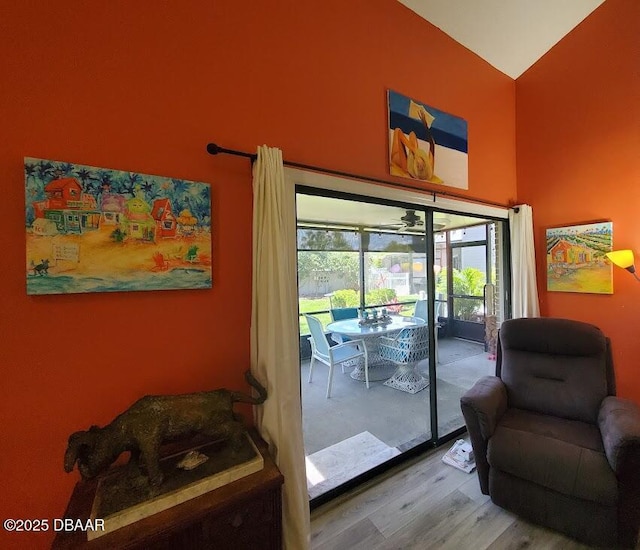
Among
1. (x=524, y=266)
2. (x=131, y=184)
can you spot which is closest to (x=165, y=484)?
(x=131, y=184)

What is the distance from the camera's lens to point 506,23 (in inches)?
92.5

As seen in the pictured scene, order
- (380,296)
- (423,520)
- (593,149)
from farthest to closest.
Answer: (380,296) < (593,149) < (423,520)

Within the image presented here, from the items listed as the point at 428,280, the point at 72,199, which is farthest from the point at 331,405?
the point at 72,199

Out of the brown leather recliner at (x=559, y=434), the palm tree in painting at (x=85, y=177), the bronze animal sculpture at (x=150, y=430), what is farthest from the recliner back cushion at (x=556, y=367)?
the palm tree in painting at (x=85, y=177)

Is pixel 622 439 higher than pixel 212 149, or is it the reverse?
pixel 212 149

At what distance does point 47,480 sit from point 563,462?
244 cm

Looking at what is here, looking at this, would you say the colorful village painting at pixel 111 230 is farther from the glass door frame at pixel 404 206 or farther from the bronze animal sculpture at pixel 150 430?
the glass door frame at pixel 404 206

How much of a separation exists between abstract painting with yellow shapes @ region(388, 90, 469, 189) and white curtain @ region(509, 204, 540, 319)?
0.77 m

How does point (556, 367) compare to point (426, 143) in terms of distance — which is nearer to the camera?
point (556, 367)

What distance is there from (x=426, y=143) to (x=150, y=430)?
8.31 ft

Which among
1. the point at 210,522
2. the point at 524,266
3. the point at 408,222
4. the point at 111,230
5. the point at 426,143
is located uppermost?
the point at 426,143

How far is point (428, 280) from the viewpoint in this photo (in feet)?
8.04

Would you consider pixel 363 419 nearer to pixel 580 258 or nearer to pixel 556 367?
pixel 556 367

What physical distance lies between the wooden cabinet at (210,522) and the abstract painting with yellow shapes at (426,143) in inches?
80.5
